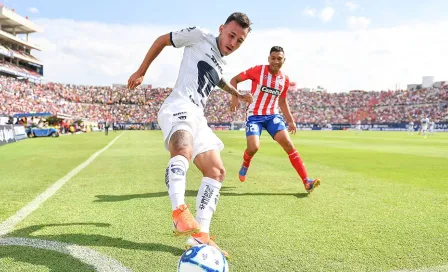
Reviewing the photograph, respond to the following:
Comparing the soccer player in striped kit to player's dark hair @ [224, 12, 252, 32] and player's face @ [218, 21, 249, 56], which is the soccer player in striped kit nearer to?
player's face @ [218, 21, 249, 56]

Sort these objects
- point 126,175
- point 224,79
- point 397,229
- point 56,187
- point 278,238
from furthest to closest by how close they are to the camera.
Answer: point 126,175 → point 56,187 → point 224,79 → point 397,229 → point 278,238

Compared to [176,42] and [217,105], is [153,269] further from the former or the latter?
[217,105]

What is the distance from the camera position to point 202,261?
2336mm

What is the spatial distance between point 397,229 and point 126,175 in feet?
18.1

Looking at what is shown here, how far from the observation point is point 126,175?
764cm

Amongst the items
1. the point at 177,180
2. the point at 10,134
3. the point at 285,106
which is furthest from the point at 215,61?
the point at 10,134

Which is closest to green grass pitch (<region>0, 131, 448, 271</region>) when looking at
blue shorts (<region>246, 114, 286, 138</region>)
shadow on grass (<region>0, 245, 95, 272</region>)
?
shadow on grass (<region>0, 245, 95, 272</region>)

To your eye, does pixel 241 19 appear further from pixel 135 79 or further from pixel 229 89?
pixel 135 79

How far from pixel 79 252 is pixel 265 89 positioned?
15.8 feet

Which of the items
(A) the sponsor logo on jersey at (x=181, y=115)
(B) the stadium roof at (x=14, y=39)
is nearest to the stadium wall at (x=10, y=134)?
(A) the sponsor logo on jersey at (x=181, y=115)

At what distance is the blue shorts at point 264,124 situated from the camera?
22.1 feet

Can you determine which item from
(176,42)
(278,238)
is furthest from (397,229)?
(176,42)

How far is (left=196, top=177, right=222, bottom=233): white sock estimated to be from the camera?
314 cm

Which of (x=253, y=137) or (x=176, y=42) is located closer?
(x=176, y=42)
